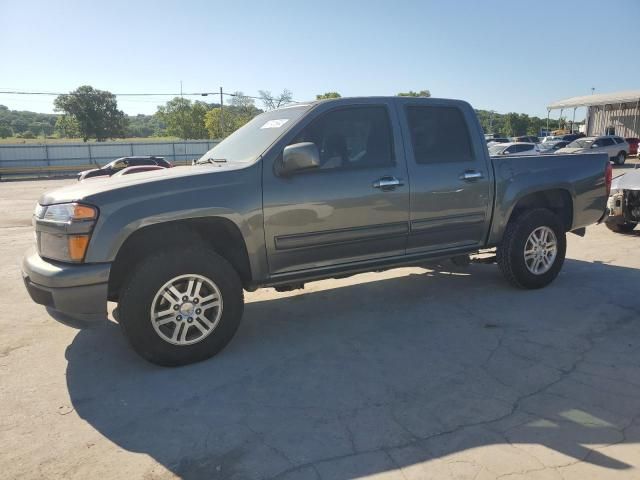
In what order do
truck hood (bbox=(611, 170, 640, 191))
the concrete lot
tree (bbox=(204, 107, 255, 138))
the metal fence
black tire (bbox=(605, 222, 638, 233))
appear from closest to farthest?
the concrete lot, truck hood (bbox=(611, 170, 640, 191)), black tire (bbox=(605, 222, 638, 233)), the metal fence, tree (bbox=(204, 107, 255, 138))

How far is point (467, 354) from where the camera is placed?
3871 millimetres

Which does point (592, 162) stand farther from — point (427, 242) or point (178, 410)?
point (178, 410)

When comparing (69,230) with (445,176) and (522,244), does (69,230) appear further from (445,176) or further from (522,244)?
(522,244)

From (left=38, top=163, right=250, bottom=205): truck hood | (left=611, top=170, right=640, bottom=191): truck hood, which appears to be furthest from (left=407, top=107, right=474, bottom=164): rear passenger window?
(left=611, top=170, right=640, bottom=191): truck hood

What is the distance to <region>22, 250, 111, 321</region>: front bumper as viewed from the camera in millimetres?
3365

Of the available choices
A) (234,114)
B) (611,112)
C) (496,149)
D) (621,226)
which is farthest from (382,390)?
(234,114)

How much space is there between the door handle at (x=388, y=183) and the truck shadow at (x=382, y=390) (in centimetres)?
125

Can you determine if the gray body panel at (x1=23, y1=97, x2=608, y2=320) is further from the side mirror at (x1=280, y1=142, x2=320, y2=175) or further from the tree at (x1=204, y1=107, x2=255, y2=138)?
the tree at (x1=204, y1=107, x2=255, y2=138)

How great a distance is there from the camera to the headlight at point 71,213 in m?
3.38

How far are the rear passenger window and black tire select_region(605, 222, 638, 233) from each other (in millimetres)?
5136

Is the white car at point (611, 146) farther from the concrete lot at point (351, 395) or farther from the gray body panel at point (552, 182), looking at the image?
the concrete lot at point (351, 395)

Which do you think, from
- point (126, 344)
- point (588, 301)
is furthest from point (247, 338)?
point (588, 301)

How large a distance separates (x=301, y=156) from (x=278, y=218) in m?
0.52

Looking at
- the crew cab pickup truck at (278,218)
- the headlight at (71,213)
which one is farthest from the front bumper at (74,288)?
the headlight at (71,213)
